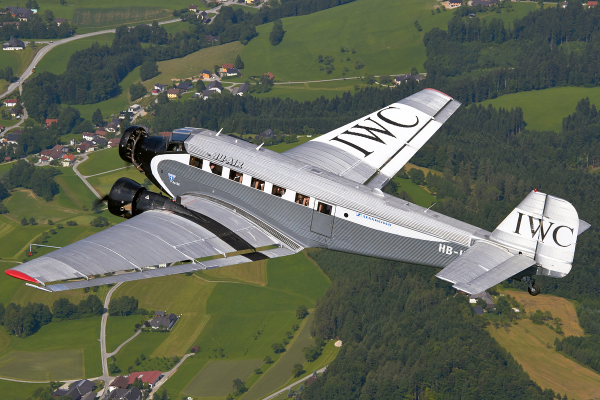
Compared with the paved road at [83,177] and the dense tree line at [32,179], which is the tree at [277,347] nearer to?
the paved road at [83,177]

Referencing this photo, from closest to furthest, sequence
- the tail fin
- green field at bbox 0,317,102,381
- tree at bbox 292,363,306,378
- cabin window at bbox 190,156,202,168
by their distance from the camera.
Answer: the tail fin < cabin window at bbox 190,156,202,168 < green field at bbox 0,317,102,381 < tree at bbox 292,363,306,378

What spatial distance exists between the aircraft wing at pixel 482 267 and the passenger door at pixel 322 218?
8.75 m

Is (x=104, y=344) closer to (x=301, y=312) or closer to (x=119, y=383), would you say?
(x=119, y=383)

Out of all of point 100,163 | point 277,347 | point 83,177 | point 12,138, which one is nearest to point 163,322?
point 277,347

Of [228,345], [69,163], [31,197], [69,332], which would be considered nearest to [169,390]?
[228,345]

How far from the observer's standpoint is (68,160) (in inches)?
6998

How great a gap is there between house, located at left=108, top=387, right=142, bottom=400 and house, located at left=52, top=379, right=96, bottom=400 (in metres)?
4.31

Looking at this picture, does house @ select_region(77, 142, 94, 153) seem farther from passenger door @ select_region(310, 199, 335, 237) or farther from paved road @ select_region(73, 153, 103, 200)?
passenger door @ select_region(310, 199, 335, 237)

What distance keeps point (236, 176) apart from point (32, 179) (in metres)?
138

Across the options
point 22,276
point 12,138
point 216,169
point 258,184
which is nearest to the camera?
point 22,276

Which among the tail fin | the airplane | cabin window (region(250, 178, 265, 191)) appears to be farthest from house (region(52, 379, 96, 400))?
the tail fin

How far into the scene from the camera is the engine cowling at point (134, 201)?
39.8 m

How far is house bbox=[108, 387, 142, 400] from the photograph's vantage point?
94.7 m

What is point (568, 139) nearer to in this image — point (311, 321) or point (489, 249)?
point (311, 321)
